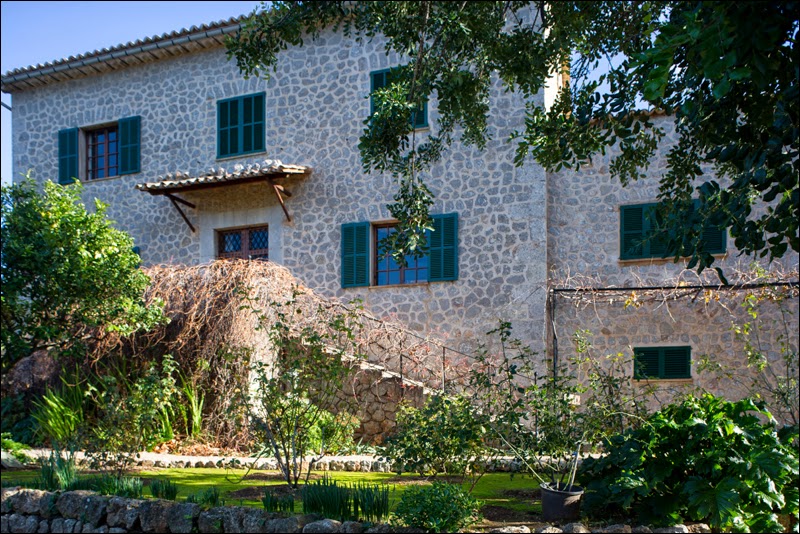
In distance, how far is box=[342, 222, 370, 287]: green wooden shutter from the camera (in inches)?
584

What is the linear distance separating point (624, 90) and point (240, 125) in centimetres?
1031

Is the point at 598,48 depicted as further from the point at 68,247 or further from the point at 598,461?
the point at 68,247

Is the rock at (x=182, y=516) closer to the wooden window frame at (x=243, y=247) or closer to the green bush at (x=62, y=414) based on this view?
the green bush at (x=62, y=414)

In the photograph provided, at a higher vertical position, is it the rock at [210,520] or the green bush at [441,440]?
the green bush at [441,440]

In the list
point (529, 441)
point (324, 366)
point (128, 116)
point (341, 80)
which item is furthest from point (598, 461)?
point (128, 116)

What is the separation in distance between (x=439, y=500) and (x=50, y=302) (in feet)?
22.7

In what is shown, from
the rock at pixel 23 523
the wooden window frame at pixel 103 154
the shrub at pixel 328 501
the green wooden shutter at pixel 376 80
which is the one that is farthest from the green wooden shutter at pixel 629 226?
the wooden window frame at pixel 103 154

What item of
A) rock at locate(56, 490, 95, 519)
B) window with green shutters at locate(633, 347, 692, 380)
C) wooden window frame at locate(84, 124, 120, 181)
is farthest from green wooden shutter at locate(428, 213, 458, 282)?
rock at locate(56, 490, 95, 519)

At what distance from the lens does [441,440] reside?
25.3ft

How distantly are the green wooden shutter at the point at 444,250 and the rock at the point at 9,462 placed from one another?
7.02 meters

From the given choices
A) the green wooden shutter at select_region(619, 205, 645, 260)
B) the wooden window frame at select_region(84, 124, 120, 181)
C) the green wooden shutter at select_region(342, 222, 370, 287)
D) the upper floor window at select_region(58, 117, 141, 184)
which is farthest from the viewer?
the wooden window frame at select_region(84, 124, 120, 181)

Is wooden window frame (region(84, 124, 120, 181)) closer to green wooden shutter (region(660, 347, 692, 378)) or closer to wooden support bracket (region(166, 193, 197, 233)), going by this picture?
wooden support bracket (region(166, 193, 197, 233))

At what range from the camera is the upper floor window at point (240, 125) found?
52.7 ft

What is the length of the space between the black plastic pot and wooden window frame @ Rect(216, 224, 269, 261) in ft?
33.8
